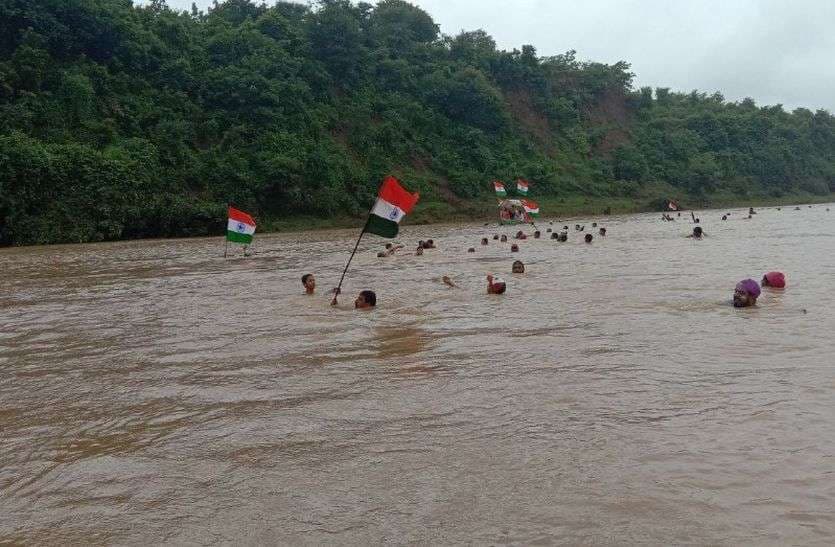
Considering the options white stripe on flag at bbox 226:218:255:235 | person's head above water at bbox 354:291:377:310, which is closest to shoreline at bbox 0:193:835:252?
white stripe on flag at bbox 226:218:255:235

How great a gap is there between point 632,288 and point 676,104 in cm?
8546

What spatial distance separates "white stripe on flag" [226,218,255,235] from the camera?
20969 millimetres

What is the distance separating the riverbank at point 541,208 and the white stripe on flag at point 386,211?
30.0 metres

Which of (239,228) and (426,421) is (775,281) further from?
(239,228)

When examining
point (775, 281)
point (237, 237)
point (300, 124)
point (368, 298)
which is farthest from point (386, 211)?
point (300, 124)

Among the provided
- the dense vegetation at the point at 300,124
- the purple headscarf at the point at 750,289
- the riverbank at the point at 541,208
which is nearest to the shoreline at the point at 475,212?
the riverbank at the point at 541,208

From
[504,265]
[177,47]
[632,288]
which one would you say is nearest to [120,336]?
[632,288]

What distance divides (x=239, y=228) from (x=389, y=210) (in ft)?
35.8

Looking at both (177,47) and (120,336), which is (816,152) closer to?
(177,47)

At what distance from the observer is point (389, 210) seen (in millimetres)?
11312

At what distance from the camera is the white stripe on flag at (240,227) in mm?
20969

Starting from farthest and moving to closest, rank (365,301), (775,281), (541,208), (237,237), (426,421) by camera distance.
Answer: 1. (541,208)
2. (237,237)
3. (775,281)
4. (365,301)
5. (426,421)

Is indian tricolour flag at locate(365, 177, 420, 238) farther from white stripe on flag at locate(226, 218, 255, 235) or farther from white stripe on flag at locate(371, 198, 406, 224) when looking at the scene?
white stripe on flag at locate(226, 218, 255, 235)

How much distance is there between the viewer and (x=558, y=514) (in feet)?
13.0
